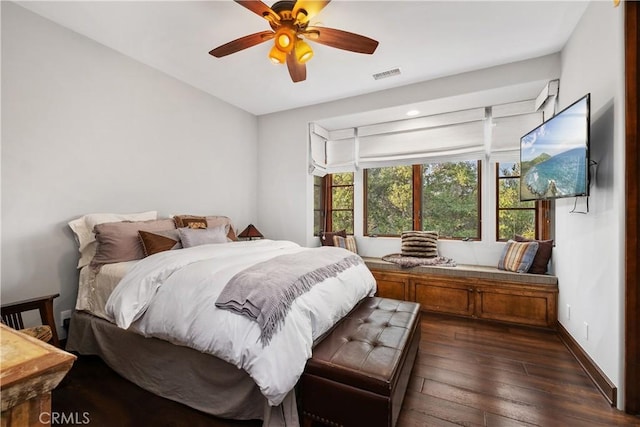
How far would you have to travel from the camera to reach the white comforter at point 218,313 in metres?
1.44

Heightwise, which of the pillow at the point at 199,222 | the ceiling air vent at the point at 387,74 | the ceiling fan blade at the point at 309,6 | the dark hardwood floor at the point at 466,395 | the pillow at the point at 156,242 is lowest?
the dark hardwood floor at the point at 466,395

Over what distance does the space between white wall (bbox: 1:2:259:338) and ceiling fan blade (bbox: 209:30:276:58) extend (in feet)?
4.39

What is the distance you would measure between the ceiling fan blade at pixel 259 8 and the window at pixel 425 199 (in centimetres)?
290

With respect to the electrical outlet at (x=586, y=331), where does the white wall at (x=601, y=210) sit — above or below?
above

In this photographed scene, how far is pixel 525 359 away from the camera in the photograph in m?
2.37

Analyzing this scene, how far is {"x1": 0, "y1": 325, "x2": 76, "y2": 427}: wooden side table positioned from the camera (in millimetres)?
634

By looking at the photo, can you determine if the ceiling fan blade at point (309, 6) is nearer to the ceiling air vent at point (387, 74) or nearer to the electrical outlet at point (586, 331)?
the ceiling air vent at point (387, 74)

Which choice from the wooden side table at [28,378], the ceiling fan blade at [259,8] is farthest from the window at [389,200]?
the wooden side table at [28,378]

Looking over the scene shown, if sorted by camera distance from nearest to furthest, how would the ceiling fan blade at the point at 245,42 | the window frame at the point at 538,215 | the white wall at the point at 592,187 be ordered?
the white wall at the point at 592,187 < the ceiling fan blade at the point at 245,42 < the window frame at the point at 538,215

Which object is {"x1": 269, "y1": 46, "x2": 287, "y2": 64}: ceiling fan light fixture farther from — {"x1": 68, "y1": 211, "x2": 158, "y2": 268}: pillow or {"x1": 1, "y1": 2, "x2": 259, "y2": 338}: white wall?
{"x1": 68, "y1": 211, "x2": 158, "y2": 268}: pillow

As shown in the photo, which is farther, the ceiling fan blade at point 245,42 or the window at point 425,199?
the window at point 425,199

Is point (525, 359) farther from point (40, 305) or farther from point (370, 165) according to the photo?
point (40, 305)

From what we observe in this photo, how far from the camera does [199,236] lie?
2.77m

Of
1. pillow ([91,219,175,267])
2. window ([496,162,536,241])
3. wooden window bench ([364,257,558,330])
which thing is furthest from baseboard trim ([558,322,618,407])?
pillow ([91,219,175,267])
